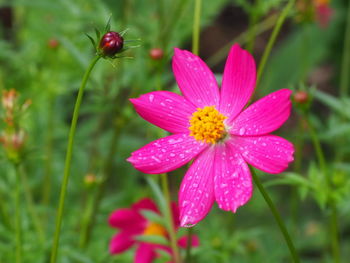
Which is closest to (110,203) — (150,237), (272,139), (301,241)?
(150,237)

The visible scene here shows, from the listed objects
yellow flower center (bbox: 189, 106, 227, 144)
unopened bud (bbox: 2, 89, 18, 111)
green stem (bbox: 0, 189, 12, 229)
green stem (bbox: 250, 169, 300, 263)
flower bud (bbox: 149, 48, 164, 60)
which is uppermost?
flower bud (bbox: 149, 48, 164, 60)

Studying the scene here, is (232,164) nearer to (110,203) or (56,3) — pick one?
(110,203)

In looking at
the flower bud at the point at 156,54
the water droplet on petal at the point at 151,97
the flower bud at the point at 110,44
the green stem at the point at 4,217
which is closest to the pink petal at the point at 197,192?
the water droplet on petal at the point at 151,97

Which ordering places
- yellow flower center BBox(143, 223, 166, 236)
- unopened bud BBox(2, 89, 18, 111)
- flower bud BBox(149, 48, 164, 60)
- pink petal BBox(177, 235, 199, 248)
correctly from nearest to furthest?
unopened bud BBox(2, 89, 18, 111), flower bud BBox(149, 48, 164, 60), pink petal BBox(177, 235, 199, 248), yellow flower center BBox(143, 223, 166, 236)

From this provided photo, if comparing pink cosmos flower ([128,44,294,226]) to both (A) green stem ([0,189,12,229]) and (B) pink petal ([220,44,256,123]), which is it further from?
(A) green stem ([0,189,12,229])

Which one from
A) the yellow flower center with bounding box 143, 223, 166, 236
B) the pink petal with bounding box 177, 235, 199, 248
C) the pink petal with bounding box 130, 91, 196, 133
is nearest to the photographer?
the pink petal with bounding box 130, 91, 196, 133

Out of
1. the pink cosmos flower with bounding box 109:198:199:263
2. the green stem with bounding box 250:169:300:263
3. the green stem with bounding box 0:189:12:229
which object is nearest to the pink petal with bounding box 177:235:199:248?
the pink cosmos flower with bounding box 109:198:199:263

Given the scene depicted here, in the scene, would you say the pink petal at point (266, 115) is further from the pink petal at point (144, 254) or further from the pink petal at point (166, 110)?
the pink petal at point (144, 254)
